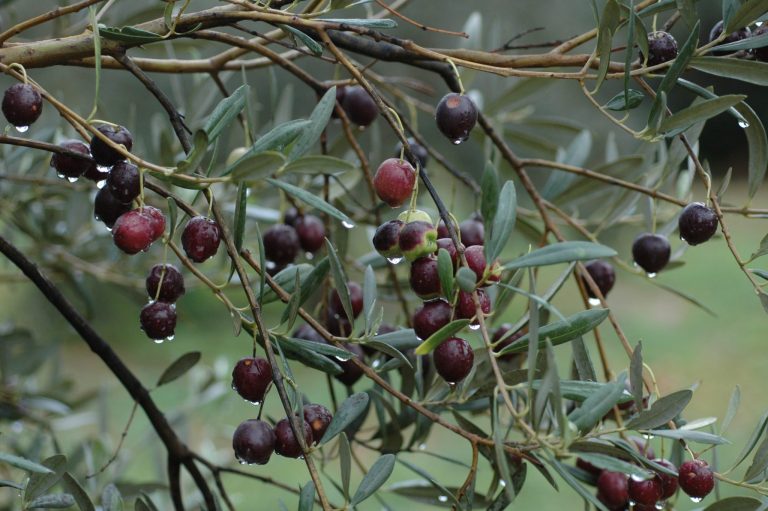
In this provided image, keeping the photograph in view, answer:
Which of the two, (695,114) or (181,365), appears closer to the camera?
(695,114)

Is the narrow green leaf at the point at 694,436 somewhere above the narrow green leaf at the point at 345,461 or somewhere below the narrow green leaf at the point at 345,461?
above

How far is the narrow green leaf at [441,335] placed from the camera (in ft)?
1.77

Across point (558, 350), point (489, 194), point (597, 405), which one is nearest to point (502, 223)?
point (489, 194)

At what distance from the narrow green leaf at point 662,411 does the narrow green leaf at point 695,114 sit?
0.59ft

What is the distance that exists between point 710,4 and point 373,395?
5600 millimetres

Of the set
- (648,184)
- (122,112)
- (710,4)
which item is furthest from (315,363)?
(710,4)

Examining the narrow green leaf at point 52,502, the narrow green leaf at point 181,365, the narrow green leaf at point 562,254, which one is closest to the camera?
the narrow green leaf at point 562,254

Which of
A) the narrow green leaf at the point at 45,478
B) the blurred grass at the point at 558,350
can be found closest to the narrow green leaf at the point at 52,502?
the narrow green leaf at the point at 45,478

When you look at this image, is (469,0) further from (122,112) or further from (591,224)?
(591,224)

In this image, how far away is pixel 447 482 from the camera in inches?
109

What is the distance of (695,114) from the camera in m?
0.61

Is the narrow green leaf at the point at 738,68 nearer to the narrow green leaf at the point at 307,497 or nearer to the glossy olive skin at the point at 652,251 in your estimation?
the glossy olive skin at the point at 652,251

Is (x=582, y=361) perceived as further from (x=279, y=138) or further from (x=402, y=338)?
(x=279, y=138)

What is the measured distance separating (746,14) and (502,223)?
224 millimetres
